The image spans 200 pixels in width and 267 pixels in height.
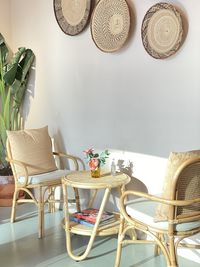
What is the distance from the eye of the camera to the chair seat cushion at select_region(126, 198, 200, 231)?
7.70 feet

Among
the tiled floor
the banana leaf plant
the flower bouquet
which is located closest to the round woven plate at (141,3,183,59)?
the flower bouquet

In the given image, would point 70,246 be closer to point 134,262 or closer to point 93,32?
point 134,262

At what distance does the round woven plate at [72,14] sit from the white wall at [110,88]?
0.29 ft

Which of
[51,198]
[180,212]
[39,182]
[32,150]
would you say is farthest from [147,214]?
[51,198]

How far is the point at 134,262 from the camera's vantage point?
2949mm

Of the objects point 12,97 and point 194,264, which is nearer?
point 194,264

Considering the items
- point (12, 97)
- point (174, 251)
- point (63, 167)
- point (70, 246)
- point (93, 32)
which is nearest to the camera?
point (174, 251)

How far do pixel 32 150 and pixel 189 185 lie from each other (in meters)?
1.96

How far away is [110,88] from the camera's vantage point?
3600mm

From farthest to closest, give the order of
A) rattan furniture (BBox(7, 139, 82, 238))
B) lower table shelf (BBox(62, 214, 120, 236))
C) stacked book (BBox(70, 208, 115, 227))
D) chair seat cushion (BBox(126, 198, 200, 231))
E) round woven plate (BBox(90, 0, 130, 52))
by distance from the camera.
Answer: rattan furniture (BBox(7, 139, 82, 238)), round woven plate (BBox(90, 0, 130, 52)), stacked book (BBox(70, 208, 115, 227)), lower table shelf (BBox(62, 214, 120, 236)), chair seat cushion (BBox(126, 198, 200, 231))

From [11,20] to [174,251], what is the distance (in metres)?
3.55

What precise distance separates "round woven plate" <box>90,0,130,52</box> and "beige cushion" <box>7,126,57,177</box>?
111cm

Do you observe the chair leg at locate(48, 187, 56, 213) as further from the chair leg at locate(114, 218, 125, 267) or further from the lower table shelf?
the chair leg at locate(114, 218, 125, 267)

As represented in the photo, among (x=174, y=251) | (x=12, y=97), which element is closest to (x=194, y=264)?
(x=174, y=251)
